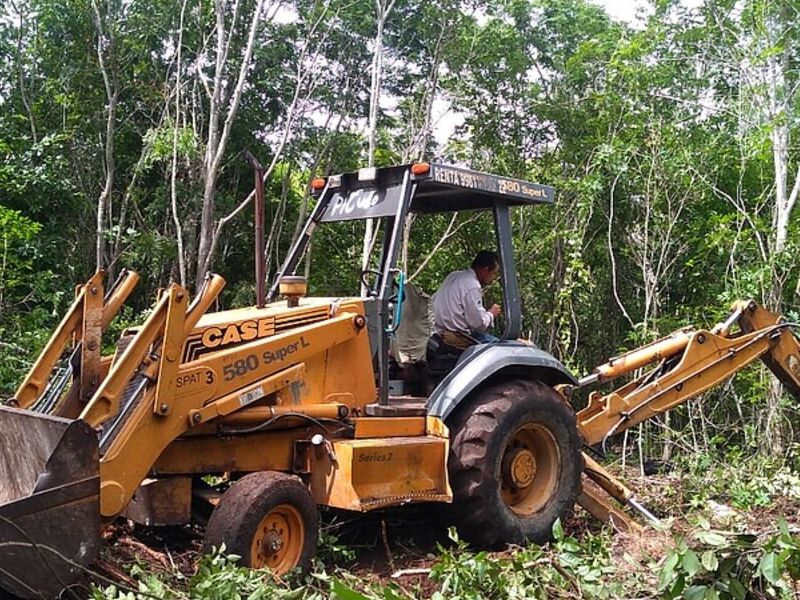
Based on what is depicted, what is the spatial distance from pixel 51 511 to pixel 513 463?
312cm

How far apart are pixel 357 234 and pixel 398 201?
9.00 m

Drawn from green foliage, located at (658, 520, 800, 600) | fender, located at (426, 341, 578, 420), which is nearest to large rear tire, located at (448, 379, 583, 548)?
fender, located at (426, 341, 578, 420)

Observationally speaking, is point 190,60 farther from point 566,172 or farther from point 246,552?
point 246,552

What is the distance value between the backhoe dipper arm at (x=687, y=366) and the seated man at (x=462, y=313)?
1.02m

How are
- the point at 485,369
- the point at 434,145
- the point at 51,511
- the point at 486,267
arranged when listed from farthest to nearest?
the point at 434,145
the point at 486,267
the point at 485,369
the point at 51,511

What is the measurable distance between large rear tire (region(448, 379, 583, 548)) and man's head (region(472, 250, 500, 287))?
0.82 m

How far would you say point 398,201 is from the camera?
5.59 m

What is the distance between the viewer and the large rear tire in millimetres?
5504

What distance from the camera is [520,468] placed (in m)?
5.93

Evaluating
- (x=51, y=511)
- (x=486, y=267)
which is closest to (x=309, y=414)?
(x=51, y=511)

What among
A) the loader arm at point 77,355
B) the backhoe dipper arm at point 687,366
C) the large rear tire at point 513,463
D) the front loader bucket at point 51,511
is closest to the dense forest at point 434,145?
the backhoe dipper arm at point 687,366

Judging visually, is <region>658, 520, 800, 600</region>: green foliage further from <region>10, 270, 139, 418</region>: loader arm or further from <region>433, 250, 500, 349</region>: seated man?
<region>10, 270, 139, 418</region>: loader arm

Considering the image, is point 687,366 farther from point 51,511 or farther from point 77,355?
point 51,511

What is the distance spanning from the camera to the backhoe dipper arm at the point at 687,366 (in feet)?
21.8
